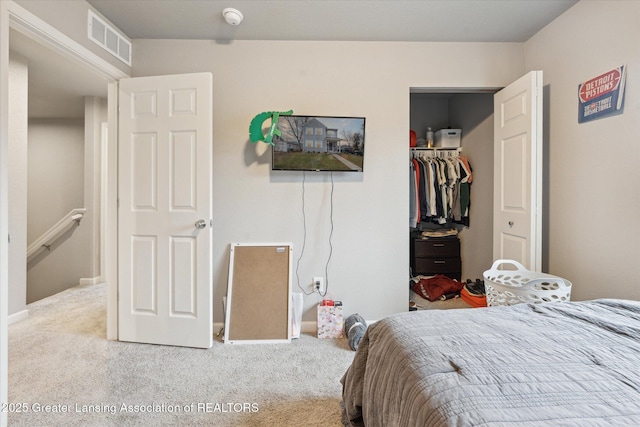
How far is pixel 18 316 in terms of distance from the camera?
2686 millimetres

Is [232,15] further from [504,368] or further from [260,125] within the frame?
[504,368]

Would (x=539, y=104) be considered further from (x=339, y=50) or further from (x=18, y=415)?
(x=18, y=415)

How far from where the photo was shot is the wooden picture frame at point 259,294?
2.32 m

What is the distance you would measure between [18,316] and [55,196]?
2080 mm

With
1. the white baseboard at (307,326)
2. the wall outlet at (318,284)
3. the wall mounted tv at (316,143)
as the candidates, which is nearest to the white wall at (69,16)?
the wall mounted tv at (316,143)

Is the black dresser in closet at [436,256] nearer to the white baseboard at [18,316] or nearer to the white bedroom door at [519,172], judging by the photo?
the white bedroom door at [519,172]

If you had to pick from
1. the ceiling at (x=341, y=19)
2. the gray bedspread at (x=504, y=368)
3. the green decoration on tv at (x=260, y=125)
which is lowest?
the gray bedspread at (x=504, y=368)

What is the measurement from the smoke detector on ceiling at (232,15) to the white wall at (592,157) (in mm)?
2368

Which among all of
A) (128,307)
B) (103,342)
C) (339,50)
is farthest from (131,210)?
(339,50)

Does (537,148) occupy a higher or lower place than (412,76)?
lower

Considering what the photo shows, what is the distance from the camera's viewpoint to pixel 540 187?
2.13 meters

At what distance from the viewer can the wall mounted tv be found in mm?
2330

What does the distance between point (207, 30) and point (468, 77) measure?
87.7 inches

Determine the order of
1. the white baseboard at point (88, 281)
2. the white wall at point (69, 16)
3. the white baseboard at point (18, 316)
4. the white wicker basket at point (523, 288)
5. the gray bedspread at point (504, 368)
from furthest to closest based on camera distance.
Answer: the white baseboard at point (88, 281)
the white baseboard at point (18, 316)
the white wicker basket at point (523, 288)
the white wall at point (69, 16)
the gray bedspread at point (504, 368)
